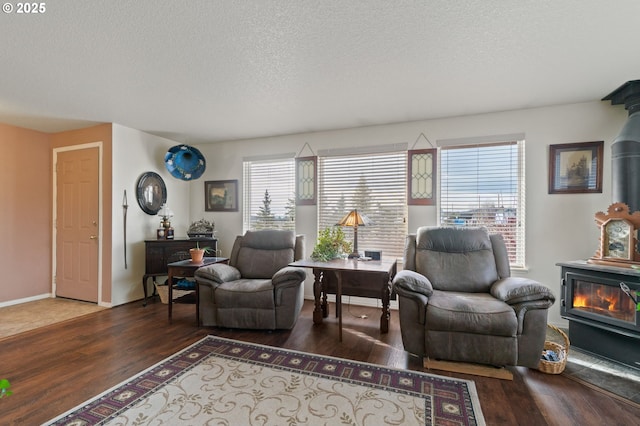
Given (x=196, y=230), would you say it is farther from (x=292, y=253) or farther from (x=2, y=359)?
(x=2, y=359)

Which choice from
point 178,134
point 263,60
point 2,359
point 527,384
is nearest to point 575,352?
point 527,384

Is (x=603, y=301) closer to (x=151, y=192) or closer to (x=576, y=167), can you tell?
(x=576, y=167)

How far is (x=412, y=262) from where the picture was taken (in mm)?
3104

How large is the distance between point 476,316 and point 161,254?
3872mm

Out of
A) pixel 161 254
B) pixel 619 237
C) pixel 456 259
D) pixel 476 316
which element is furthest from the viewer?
pixel 161 254

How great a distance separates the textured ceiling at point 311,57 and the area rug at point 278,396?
7.93ft

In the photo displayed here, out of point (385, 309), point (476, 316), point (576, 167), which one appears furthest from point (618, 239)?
point (385, 309)

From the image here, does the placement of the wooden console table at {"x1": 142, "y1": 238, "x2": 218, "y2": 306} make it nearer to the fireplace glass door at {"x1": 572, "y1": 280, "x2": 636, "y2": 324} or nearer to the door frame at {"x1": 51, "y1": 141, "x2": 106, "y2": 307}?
the door frame at {"x1": 51, "y1": 141, "x2": 106, "y2": 307}

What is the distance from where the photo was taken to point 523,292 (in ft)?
7.47

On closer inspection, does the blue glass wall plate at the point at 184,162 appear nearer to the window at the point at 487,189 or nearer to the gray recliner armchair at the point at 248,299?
the gray recliner armchair at the point at 248,299

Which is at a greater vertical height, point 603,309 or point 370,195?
point 370,195

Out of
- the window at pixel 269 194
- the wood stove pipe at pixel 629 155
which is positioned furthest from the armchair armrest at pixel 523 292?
the window at pixel 269 194

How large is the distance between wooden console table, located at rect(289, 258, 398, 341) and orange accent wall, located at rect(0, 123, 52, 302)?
3894 millimetres

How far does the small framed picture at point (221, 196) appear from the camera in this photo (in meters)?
4.76
